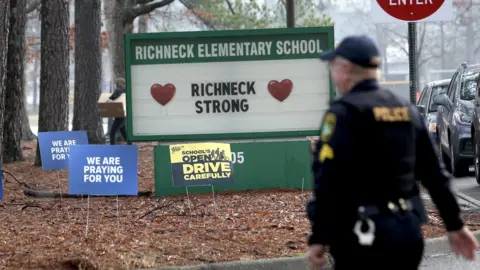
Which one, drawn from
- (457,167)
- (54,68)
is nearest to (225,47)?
(457,167)

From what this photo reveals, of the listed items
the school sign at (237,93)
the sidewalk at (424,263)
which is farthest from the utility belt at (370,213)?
the school sign at (237,93)

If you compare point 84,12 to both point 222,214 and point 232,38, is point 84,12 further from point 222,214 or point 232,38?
point 222,214

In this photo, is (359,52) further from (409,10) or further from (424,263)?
(409,10)

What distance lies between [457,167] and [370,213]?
578 inches

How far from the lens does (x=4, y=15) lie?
1459 centimetres

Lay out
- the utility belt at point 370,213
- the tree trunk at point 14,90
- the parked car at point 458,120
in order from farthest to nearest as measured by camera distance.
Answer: the tree trunk at point 14,90, the parked car at point 458,120, the utility belt at point 370,213

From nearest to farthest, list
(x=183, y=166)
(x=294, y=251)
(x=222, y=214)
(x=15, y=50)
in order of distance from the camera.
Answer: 1. (x=294, y=251)
2. (x=222, y=214)
3. (x=183, y=166)
4. (x=15, y=50)

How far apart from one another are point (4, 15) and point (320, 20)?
2635cm

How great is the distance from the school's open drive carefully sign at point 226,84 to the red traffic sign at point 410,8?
126 inches

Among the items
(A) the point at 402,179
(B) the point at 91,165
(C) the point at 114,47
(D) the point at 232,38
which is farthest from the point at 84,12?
(A) the point at 402,179

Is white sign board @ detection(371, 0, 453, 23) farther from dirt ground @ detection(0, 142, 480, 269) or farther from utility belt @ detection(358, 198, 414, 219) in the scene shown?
utility belt @ detection(358, 198, 414, 219)

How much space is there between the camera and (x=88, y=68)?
26516 millimetres

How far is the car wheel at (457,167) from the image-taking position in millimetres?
19109

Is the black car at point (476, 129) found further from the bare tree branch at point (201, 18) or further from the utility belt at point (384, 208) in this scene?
the bare tree branch at point (201, 18)
